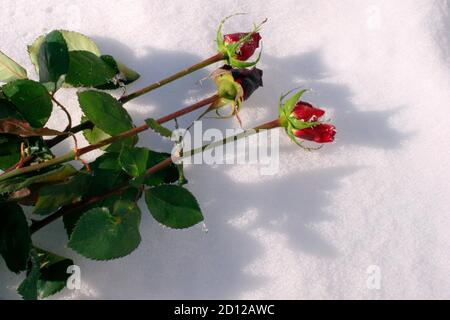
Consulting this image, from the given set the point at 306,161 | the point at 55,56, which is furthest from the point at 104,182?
the point at 306,161

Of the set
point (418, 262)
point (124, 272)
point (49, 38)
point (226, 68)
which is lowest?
point (418, 262)

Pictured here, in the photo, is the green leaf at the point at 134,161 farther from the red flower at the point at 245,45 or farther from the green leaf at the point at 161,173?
the red flower at the point at 245,45

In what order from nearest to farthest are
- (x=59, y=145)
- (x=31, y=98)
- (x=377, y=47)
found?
(x=31, y=98), (x=59, y=145), (x=377, y=47)

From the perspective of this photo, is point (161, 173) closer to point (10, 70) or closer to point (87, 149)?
point (87, 149)

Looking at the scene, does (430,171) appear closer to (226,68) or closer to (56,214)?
(226,68)

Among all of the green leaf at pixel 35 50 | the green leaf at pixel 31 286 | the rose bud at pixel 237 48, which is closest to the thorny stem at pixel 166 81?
the rose bud at pixel 237 48

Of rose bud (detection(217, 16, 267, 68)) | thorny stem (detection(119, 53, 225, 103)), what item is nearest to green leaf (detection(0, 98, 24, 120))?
thorny stem (detection(119, 53, 225, 103))

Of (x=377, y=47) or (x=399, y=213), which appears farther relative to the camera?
(x=377, y=47)
